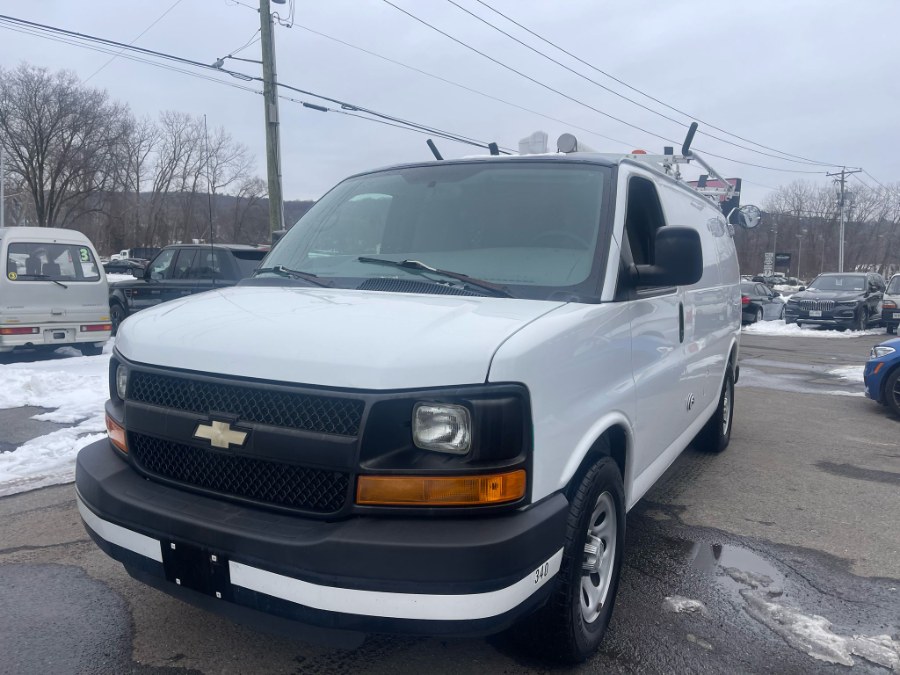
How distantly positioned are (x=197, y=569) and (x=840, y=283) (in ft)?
81.2

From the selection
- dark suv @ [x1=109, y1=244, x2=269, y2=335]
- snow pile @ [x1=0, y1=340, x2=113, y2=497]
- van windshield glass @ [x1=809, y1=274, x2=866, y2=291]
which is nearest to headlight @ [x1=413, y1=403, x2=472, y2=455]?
snow pile @ [x1=0, y1=340, x2=113, y2=497]

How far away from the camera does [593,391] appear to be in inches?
110

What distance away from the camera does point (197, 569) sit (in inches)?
95.7

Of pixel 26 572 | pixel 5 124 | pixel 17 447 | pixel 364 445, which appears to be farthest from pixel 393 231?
pixel 5 124

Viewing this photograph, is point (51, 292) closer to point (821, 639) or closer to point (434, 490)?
point (434, 490)

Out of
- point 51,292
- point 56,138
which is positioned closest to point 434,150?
point 51,292

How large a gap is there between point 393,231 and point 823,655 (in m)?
2.75

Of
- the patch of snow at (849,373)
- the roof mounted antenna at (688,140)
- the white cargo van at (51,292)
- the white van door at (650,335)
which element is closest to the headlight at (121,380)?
the white van door at (650,335)

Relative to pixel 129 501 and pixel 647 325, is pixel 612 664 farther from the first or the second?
pixel 129 501

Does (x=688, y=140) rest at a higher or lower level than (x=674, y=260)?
higher

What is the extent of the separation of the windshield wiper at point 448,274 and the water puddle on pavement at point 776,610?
179cm

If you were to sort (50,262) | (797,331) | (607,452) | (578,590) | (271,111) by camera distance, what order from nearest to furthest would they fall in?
(578,590) < (607,452) < (50,262) < (271,111) < (797,331)

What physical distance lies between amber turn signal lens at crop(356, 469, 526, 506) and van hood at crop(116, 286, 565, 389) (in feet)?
0.96

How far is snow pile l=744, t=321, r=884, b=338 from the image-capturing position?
21006mm
